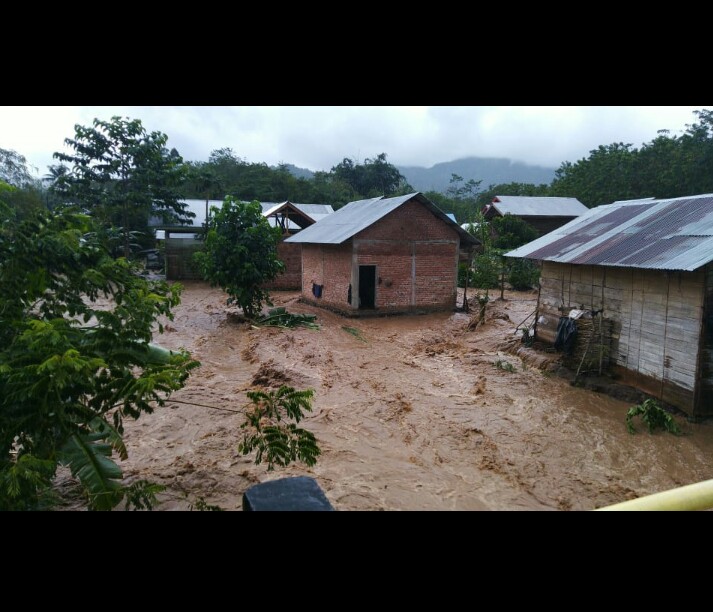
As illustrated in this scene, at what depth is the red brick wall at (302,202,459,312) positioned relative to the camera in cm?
1948

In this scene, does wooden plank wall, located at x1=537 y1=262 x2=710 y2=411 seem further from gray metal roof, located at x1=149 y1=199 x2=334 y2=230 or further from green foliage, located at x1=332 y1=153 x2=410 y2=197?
green foliage, located at x1=332 y1=153 x2=410 y2=197

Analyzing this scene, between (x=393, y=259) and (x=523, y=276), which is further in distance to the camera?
(x=523, y=276)

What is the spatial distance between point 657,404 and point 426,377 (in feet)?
16.7

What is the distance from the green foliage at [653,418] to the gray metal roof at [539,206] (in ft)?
94.0

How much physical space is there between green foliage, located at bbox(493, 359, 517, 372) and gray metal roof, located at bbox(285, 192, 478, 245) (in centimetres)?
747

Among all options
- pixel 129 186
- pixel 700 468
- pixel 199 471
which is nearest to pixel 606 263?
pixel 700 468

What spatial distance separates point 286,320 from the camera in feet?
59.0

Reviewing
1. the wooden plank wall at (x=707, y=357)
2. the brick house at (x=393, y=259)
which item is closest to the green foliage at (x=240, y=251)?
the brick house at (x=393, y=259)

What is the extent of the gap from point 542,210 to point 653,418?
3092 centimetres

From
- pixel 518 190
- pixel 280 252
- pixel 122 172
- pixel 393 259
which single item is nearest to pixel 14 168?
pixel 122 172

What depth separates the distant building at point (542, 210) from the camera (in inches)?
1462

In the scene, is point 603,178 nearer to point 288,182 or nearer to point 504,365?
point 288,182

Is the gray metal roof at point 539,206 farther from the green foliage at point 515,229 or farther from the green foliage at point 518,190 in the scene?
the green foliage at point 518,190
